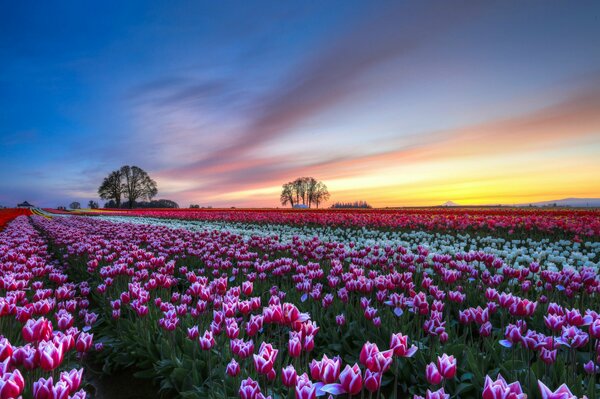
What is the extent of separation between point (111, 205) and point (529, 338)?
308 ft

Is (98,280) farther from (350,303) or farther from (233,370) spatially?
(233,370)

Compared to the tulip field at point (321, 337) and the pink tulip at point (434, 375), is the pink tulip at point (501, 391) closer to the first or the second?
the tulip field at point (321, 337)

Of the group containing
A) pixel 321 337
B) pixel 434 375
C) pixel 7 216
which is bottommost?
pixel 321 337

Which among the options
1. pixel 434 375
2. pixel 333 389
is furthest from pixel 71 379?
pixel 434 375

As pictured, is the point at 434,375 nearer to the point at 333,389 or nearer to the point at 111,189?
the point at 333,389

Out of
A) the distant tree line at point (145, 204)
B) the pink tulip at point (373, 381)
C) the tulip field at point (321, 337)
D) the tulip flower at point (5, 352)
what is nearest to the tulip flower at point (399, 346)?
the tulip field at point (321, 337)

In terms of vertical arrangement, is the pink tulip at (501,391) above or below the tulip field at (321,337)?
above

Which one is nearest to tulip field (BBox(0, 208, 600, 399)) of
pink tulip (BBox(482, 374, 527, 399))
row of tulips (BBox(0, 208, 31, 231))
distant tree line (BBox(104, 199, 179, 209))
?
pink tulip (BBox(482, 374, 527, 399))

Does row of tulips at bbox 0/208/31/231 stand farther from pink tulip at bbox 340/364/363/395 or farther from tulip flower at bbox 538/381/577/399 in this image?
tulip flower at bbox 538/381/577/399

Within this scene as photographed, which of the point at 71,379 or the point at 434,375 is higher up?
the point at 71,379

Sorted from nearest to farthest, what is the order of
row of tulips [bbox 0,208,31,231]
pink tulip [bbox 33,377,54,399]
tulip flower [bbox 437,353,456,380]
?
pink tulip [bbox 33,377,54,399] → tulip flower [bbox 437,353,456,380] → row of tulips [bbox 0,208,31,231]

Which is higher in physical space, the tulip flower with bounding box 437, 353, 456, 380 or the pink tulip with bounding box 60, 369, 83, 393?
the pink tulip with bounding box 60, 369, 83, 393

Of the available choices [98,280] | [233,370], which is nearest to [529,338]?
[233,370]

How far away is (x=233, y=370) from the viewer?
2.92 m
